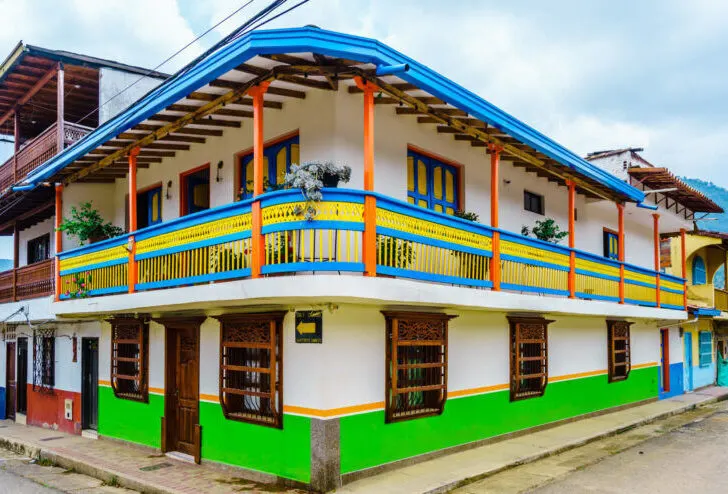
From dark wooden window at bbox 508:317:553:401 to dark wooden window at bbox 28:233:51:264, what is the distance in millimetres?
12303

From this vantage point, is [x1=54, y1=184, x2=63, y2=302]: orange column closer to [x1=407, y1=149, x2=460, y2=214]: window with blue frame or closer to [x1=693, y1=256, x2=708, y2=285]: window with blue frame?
[x1=407, y1=149, x2=460, y2=214]: window with blue frame

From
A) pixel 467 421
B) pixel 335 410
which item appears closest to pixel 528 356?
pixel 467 421

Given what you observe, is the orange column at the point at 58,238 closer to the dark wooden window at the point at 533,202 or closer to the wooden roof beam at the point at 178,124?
the wooden roof beam at the point at 178,124

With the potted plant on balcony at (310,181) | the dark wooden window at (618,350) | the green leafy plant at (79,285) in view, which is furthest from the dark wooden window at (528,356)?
the green leafy plant at (79,285)

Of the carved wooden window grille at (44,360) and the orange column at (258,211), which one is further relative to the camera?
the carved wooden window grille at (44,360)

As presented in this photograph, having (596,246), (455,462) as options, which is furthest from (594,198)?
(455,462)

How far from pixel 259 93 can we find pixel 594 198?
10.9 metres

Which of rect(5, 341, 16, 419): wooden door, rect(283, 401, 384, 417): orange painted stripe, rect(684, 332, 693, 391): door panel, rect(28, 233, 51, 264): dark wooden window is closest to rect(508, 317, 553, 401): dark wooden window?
rect(283, 401, 384, 417): orange painted stripe

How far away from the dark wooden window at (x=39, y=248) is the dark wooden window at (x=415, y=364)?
11.5m

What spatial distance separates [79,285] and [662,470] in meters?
10.7

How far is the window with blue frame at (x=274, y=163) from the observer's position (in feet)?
33.2

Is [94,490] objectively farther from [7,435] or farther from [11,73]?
[11,73]

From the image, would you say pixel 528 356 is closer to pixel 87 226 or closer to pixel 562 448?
pixel 562 448

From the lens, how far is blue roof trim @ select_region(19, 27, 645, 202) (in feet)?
25.0
